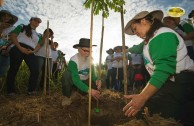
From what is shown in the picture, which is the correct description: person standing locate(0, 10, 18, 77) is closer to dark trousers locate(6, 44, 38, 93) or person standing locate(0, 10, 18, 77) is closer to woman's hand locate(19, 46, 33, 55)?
dark trousers locate(6, 44, 38, 93)

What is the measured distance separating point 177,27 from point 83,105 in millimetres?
2554

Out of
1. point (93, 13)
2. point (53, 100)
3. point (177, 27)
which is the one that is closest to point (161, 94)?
point (93, 13)

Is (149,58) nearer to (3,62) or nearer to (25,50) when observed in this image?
(25,50)

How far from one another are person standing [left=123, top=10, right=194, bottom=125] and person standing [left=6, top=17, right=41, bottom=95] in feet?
10.6

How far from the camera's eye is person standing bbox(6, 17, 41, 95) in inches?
184

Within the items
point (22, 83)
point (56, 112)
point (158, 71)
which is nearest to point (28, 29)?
point (22, 83)

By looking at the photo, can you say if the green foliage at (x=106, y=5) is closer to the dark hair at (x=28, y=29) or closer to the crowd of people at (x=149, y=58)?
the crowd of people at (x=149, y=58)

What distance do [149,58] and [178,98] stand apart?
1.61 feet

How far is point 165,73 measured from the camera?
175 cm

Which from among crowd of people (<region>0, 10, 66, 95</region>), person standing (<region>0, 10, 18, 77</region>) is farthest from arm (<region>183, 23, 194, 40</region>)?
person standing (<region>0, 10, 18, 77</region>)

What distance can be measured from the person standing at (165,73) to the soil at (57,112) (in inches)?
36.0

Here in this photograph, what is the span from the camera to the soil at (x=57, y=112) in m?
3.41

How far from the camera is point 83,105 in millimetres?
4465

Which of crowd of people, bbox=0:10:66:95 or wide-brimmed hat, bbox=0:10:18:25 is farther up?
wide-brimmed hat, bbox=0:10:18:25
